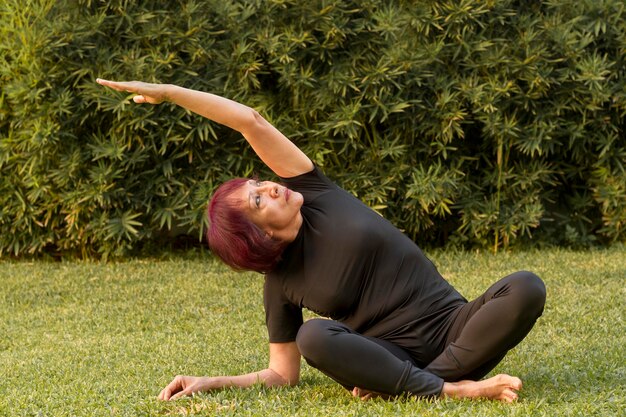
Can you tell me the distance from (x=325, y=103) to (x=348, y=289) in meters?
3.62

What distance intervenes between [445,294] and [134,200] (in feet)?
12.7

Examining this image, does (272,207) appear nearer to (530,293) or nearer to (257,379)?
(257,379)

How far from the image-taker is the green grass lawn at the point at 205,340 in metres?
3.01

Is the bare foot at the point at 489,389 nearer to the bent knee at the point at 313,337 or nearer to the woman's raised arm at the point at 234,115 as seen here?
the bent knee at the point at 313,337

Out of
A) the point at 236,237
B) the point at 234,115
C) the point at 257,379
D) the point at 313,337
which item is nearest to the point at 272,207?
the point at 236,237

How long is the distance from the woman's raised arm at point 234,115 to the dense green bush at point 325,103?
3331 mm

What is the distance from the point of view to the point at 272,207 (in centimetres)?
296

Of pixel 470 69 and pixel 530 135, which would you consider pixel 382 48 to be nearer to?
pixel 470 69

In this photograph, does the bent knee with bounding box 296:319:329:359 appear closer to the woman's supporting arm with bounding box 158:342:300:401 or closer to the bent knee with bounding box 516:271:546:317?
the woman's supporting arm with bounding box 158:342:300:401

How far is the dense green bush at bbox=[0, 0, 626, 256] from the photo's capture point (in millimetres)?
6457

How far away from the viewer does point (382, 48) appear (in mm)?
6512

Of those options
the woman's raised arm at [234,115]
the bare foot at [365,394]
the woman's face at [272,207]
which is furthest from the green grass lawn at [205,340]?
the woman's raised arm at [234,115]

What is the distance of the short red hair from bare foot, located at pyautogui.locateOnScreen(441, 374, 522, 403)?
26.1 inches

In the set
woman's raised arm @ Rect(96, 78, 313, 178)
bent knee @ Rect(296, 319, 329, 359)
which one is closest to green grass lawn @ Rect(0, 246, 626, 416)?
bent knee @ Rect(296, 319, 329, 359)
